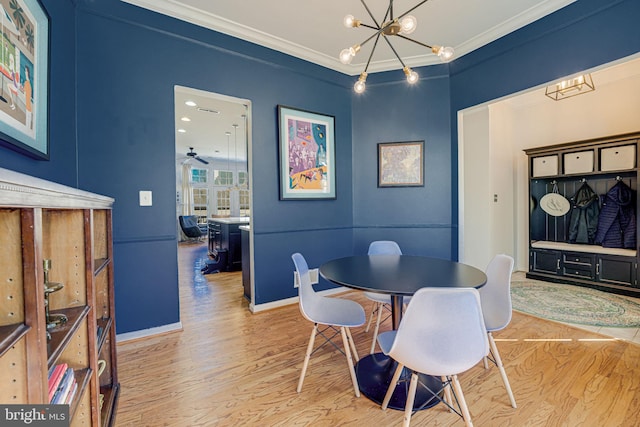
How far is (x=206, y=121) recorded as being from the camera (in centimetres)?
557

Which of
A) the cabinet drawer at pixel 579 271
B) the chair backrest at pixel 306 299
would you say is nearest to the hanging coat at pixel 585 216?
the cabinet drawer at pixel 579 271

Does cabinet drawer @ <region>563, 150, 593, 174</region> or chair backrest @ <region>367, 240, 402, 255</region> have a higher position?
cabinet drawer @ <region>563, 150, 593, 174</region>

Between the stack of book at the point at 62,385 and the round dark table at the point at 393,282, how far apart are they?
3.80ft

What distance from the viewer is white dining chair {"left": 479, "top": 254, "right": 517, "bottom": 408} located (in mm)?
1661

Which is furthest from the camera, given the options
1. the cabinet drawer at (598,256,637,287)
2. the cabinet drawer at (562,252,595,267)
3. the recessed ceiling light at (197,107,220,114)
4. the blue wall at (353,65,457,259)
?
the recessed ceiling light at (197,107,220,114)

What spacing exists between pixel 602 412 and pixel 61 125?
12.4 feet

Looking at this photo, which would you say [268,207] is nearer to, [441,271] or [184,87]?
[184,87]

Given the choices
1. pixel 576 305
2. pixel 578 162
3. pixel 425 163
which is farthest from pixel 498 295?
pixel 578 162

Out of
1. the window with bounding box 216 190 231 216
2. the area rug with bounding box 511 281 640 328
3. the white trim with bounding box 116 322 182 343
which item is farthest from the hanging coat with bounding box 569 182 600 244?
the window with bounding box 216 190 231 216

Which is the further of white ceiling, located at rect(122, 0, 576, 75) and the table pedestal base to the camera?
white ceiling, located at rect(122, 0, 576, 75)

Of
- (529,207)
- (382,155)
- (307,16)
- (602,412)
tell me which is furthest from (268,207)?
(529,207)

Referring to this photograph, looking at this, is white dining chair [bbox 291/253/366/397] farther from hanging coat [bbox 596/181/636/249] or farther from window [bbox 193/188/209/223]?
window [bbox 193/188/209/223]

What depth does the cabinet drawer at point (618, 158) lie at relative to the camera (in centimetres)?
340

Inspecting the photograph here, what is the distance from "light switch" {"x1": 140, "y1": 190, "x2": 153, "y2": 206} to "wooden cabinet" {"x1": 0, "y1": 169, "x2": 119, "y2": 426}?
0.88 meters
